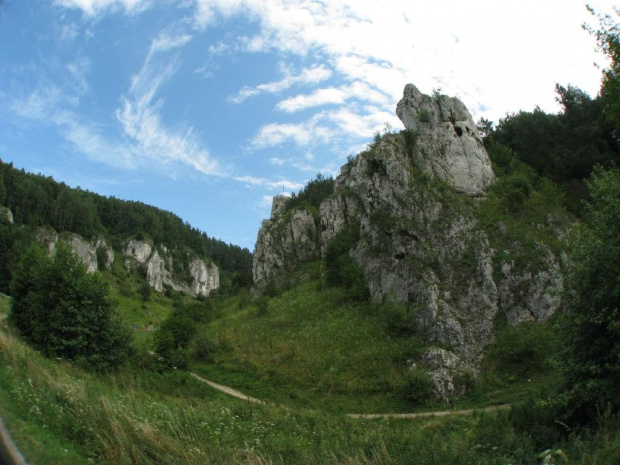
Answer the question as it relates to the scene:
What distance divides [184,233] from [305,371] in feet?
565

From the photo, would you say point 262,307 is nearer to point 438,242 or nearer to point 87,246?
point 438,242

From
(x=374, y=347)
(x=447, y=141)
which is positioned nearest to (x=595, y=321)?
(x=374, y=347)

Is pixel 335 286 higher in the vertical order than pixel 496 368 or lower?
higher

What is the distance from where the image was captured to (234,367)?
31.9m

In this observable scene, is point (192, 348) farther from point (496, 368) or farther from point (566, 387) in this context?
point (566, 387)

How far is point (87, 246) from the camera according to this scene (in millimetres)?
123188

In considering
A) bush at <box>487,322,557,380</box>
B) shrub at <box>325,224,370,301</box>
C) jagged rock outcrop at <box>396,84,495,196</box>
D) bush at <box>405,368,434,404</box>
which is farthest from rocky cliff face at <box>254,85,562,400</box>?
bush at <box>487,322,557,380</box>

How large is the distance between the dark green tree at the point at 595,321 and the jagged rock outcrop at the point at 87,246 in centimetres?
10997

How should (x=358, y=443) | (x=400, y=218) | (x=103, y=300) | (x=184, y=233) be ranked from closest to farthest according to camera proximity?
1. (x=358, y=443)
2. (x=103, y=300)
3. (x=400, y=218)
4. (x=184, y=233)

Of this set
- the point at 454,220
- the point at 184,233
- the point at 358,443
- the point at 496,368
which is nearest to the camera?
the point at 358,443

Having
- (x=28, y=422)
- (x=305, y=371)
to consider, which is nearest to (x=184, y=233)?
(x=305, y=371)

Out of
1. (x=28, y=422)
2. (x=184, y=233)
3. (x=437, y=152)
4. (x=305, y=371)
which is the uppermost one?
(x=184, y=233)

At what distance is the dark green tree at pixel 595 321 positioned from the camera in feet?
33.6

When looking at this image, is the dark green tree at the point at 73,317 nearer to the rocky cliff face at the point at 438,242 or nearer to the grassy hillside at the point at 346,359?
the grassy hillside at the point at 346,359
